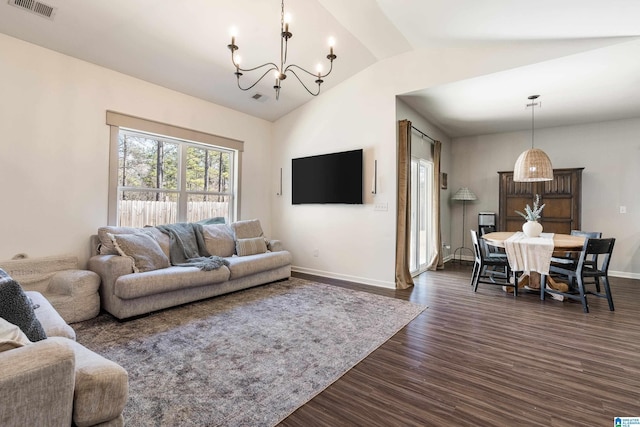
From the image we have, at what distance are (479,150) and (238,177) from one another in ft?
16.7

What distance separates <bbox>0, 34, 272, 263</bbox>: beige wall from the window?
0.20 m

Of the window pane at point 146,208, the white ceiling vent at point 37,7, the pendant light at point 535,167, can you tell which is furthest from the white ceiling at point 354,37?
the window pane at point 146,208

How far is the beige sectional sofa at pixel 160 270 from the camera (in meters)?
2.90

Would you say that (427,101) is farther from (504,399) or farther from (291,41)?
(504,399)

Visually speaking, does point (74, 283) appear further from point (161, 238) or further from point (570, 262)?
point (570, 262)

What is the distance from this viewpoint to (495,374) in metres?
2.01

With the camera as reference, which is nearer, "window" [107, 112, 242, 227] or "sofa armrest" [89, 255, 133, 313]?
"sofa armrest" [89, 255, 133, 313]

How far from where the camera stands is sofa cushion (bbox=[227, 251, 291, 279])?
3.75m

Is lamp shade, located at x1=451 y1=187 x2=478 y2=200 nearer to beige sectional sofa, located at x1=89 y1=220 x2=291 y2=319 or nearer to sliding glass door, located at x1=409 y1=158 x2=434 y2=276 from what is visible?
sliding glass door, located at x1=409 y1=158 x2=434 y2=276

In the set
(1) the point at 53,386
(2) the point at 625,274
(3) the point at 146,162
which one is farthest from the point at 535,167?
(3) the point at 146,162

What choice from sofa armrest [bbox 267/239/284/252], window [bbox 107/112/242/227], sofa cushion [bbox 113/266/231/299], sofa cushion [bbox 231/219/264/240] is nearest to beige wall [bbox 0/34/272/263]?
window [bbox 107/112/242/227]

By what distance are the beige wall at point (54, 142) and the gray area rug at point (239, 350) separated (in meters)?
1.14

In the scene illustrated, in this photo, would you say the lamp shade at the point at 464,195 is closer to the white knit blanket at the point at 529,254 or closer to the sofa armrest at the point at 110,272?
the white knit blanket at the point at 529,254

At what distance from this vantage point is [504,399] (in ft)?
5.74
